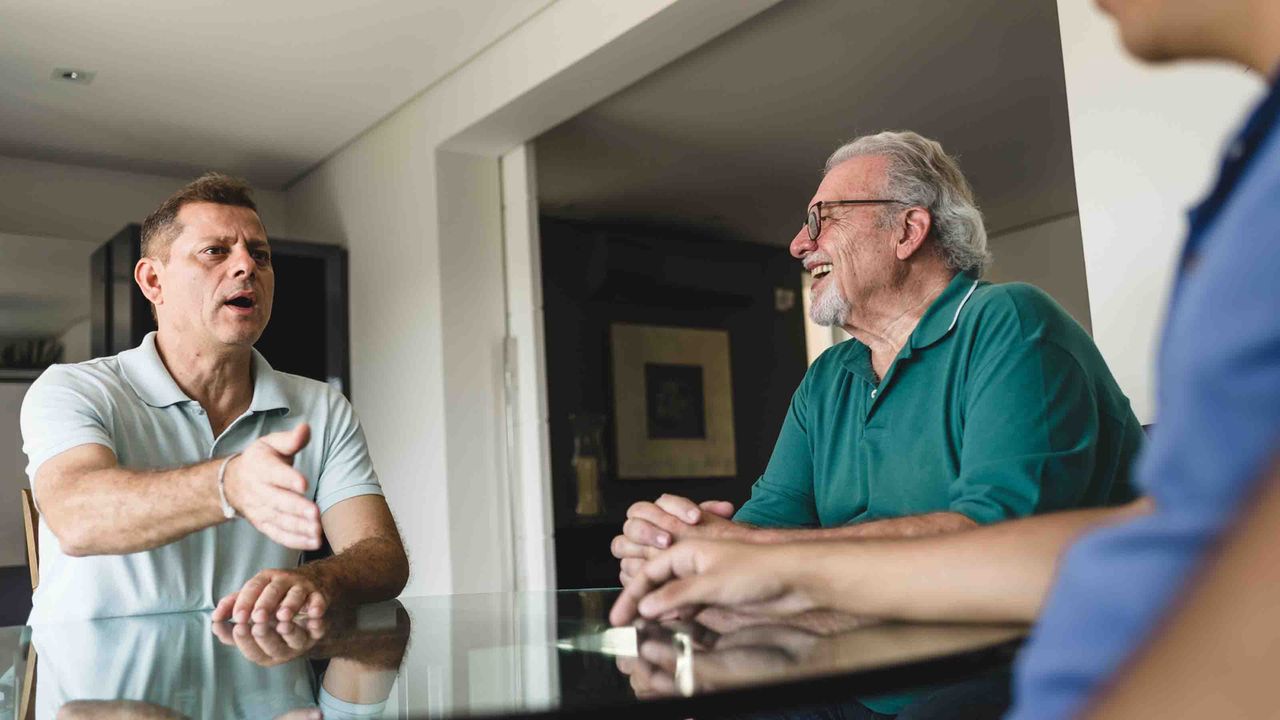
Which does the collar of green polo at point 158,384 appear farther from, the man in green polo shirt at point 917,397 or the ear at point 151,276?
the man in green polo shirt at point 917,397

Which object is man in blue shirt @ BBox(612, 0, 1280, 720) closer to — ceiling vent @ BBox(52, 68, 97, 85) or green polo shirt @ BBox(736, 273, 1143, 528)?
green polo shirt @ BBox(736, 273, 1143, 528)

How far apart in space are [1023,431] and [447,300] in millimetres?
3247

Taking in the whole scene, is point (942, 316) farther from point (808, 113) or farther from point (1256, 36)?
point (808, 113)

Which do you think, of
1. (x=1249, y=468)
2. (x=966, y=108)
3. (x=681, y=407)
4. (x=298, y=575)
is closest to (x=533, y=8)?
(x=966, y=108)

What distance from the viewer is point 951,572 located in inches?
34.4

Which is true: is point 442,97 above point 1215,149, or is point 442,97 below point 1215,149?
above

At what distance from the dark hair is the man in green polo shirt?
116cm

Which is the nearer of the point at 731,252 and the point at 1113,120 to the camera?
the point at 1113,120

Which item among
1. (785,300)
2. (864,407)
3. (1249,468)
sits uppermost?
(785,300)

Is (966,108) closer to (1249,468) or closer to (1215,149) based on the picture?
(1215,149)

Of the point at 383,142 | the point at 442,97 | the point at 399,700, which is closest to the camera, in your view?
the point at 399,700

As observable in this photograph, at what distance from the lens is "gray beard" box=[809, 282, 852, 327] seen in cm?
202

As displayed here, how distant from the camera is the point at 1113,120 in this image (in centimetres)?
233

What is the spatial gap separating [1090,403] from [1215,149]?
1.01m
